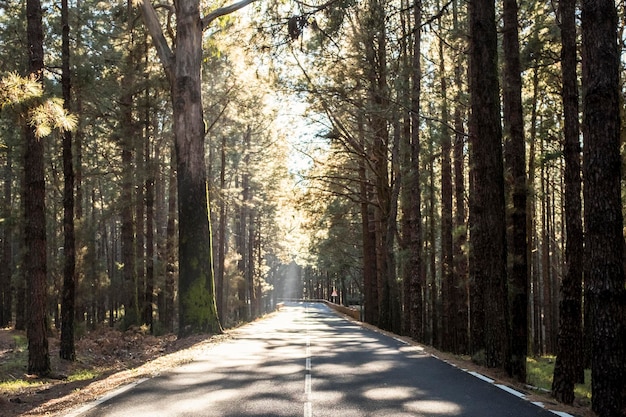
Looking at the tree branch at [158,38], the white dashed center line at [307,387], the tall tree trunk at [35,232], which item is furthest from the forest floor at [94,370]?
the tree branch at [158,38]

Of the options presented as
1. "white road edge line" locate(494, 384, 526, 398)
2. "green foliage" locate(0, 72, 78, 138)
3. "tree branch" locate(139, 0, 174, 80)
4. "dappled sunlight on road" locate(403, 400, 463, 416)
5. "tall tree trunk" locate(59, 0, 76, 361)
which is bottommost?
"white road edge line" locate(494, 384, 526, 398)

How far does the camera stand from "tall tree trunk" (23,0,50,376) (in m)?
13.2

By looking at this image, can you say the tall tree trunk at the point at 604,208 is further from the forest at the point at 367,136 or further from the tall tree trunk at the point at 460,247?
the tall tree trunk at the point at 460,247

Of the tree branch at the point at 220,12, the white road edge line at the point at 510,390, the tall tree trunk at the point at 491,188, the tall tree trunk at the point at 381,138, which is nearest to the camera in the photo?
the white road edge line at the point at 510,390

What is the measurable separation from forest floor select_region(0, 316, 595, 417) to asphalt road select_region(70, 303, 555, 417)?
629 millimetres

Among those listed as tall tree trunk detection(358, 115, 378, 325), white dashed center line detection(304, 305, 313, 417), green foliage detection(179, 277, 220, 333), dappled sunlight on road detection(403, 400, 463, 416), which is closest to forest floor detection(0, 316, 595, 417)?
green foliage detection(179, 277, 220, 333)

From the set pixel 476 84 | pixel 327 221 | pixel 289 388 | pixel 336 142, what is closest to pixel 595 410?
pixel 289 388

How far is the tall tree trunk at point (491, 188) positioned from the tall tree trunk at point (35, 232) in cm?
999

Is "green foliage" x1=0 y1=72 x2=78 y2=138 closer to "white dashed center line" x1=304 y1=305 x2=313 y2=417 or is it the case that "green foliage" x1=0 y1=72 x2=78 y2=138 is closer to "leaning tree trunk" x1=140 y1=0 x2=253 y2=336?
"white dashed center line" x1=304 y1=305 x2=313 y2=417

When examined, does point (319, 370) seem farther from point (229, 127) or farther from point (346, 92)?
point (229, 127)

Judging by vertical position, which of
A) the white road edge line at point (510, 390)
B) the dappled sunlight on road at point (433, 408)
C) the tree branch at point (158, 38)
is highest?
the tree branch at point (158, 38)

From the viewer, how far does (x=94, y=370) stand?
15922 mm

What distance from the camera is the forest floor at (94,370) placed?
28.6ft

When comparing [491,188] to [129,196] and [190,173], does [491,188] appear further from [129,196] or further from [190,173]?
[129,196]
